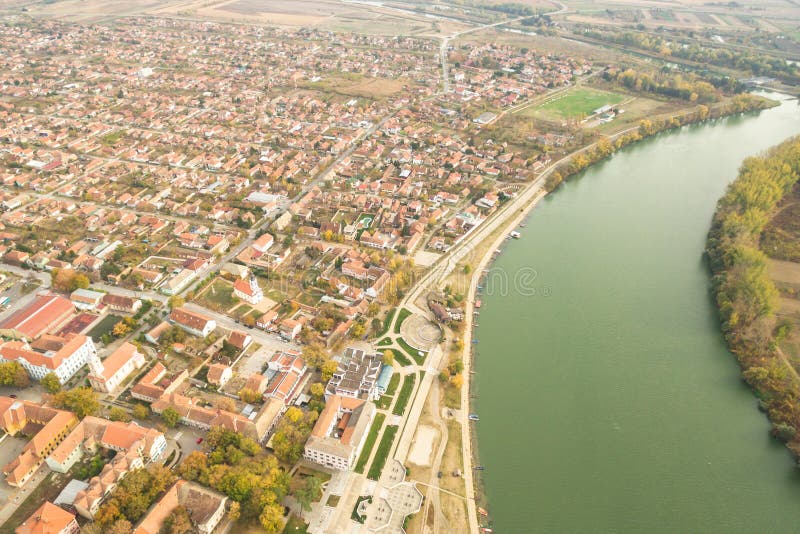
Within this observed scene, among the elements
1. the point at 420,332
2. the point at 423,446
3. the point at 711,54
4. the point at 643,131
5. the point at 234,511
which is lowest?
the point at 423,446

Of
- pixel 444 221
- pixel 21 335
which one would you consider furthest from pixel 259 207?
pixel 21 335

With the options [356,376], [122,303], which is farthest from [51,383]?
[356,376]

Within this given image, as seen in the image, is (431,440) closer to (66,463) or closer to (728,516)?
(728,516)

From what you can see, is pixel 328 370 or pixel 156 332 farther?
pixel 156 332

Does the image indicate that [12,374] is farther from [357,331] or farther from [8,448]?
[357,331]

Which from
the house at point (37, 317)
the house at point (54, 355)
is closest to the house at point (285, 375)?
the house at point (54, 355)

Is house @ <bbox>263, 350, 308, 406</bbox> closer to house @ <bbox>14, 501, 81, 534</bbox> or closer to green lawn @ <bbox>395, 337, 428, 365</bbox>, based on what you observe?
green lawn @ <bbox>395, 337, 428, 365</bbox>

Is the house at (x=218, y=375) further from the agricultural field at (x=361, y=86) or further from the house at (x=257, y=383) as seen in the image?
the agricultural field at (x=361, y=86)
